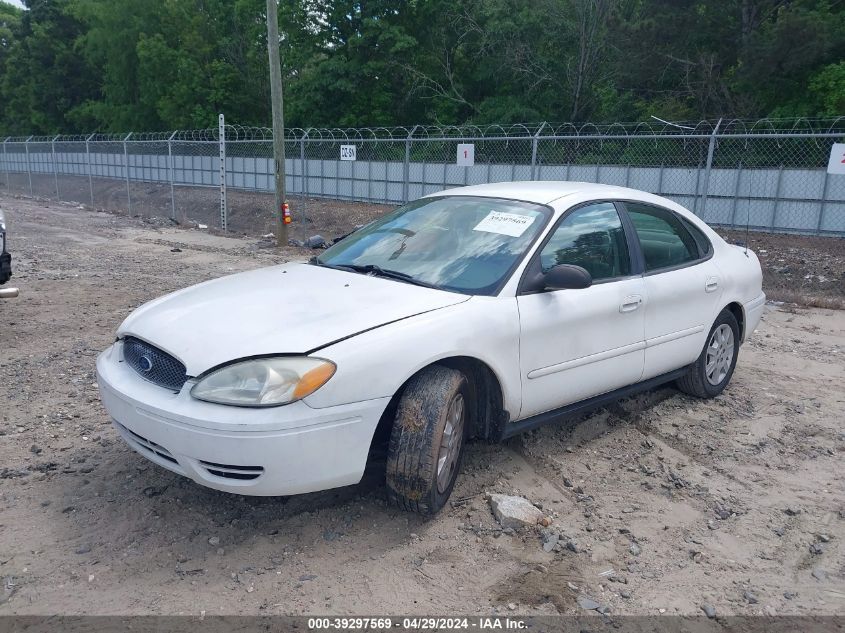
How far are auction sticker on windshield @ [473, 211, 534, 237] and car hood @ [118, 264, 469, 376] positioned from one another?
2.13ft

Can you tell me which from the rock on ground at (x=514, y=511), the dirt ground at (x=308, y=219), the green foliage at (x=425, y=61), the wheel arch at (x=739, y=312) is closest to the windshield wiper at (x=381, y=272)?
the rock on ground at (x=514, y=511)

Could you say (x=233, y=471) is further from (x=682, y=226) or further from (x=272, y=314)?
(x=682, y=226)

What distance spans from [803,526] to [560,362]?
1.45 metres

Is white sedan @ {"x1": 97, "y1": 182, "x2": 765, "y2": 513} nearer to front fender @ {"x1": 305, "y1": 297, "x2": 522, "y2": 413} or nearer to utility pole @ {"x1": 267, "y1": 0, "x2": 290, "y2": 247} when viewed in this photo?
front fender @ {"x1": 305, "y1": 297, "x2": 522, "y2": 413}

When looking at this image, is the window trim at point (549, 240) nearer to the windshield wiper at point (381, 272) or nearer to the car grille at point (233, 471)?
the windshield wiper at point (381, 272)

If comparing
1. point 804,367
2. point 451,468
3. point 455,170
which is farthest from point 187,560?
point 455,170

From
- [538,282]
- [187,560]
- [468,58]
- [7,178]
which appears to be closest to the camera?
[187,560]

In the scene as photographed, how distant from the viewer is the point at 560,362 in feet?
12.8

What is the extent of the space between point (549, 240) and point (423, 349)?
3.88ft

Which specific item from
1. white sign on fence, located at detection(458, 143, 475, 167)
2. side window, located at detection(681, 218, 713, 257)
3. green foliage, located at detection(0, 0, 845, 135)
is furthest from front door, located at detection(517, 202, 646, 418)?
green foliage, located at detection(0, 0, 845, 135)

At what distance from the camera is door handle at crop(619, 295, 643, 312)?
4.24m

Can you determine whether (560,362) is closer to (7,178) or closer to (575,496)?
(575,496)

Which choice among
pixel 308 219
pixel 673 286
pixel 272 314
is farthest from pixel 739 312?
pixel 308 219

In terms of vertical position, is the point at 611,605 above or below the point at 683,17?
below
